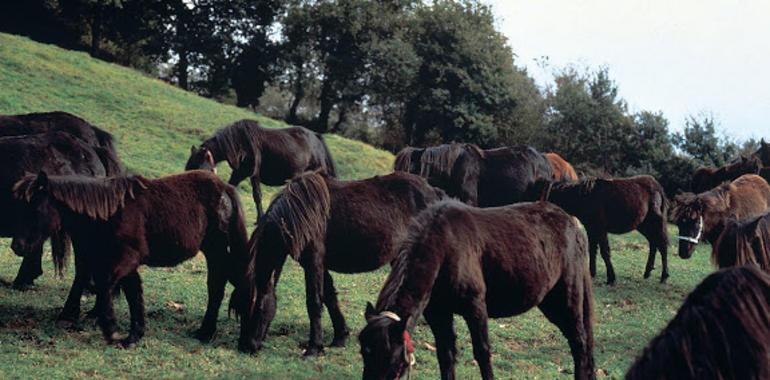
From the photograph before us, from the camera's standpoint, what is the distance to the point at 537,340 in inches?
384

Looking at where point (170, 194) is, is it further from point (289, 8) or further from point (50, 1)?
point (289, 8)

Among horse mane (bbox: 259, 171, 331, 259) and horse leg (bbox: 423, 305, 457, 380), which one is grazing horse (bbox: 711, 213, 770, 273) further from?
horse mane (bbox: 259, 171, 331, 259)

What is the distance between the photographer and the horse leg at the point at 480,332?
652cm

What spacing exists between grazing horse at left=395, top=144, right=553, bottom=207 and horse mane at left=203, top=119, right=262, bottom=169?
3273mm

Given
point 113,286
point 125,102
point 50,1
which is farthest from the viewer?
point 50,1

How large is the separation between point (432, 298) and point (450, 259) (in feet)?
1.39

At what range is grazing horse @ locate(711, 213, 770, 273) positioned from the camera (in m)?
8.98

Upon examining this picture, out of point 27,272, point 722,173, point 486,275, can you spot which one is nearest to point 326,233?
point 486,275

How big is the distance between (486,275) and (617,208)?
28.0 feet

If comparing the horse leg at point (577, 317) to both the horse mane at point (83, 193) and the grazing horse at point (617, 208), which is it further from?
the grazing horse at point (617, 208)

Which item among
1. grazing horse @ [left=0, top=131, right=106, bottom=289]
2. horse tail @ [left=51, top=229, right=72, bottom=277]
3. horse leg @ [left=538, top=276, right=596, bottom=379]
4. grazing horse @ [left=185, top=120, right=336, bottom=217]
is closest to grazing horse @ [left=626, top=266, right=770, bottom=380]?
horse leg @ [left=538, top=276, right=596, bottom=379]

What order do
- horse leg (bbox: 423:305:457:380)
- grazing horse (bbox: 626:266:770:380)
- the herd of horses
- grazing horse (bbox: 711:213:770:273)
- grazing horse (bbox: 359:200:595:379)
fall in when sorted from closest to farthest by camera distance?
grazing horse (bbox: 626:266:770:380), the herd of horses, grazing horse (bbox: 359:200:595:379), horse leg (bbox: 423:305:457:380), grazing horse (bbox: 711:213:770:273)

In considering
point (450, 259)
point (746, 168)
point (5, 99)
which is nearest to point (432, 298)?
point (450, 259)

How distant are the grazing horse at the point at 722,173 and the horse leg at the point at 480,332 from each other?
53.6 ft
